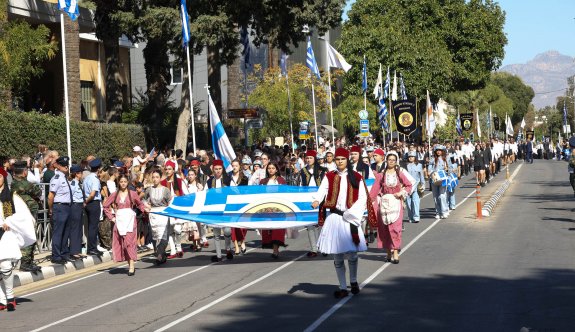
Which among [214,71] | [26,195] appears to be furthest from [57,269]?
[214,71]

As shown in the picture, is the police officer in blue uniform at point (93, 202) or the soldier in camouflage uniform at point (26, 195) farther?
Result: the police officer in blue uniform at point (93, 202)

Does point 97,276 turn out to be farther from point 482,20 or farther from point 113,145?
point 482,20

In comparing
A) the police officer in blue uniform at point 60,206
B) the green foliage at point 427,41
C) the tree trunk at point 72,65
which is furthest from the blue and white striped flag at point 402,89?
the police officer in blue uniform at point 60,206

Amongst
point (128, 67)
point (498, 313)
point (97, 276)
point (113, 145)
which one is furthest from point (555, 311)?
point (128, 67)

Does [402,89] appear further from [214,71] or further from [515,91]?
[515,91]

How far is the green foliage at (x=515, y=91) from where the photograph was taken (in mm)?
168000

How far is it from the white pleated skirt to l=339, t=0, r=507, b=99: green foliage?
196ft

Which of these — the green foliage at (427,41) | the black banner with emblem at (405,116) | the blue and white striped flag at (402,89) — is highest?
the green foliage at (427,41)

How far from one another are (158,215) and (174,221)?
72cm

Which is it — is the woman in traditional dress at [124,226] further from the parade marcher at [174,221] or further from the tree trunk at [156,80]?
the tree trunk at [156,80]

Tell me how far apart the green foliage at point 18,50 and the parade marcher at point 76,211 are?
11184 millimetres

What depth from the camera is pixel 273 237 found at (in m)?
18.8

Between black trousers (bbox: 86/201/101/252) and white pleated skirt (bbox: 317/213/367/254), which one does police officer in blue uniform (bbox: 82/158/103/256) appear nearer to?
black trousers (bbox: 86/201/101/252)

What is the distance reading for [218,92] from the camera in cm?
3959
